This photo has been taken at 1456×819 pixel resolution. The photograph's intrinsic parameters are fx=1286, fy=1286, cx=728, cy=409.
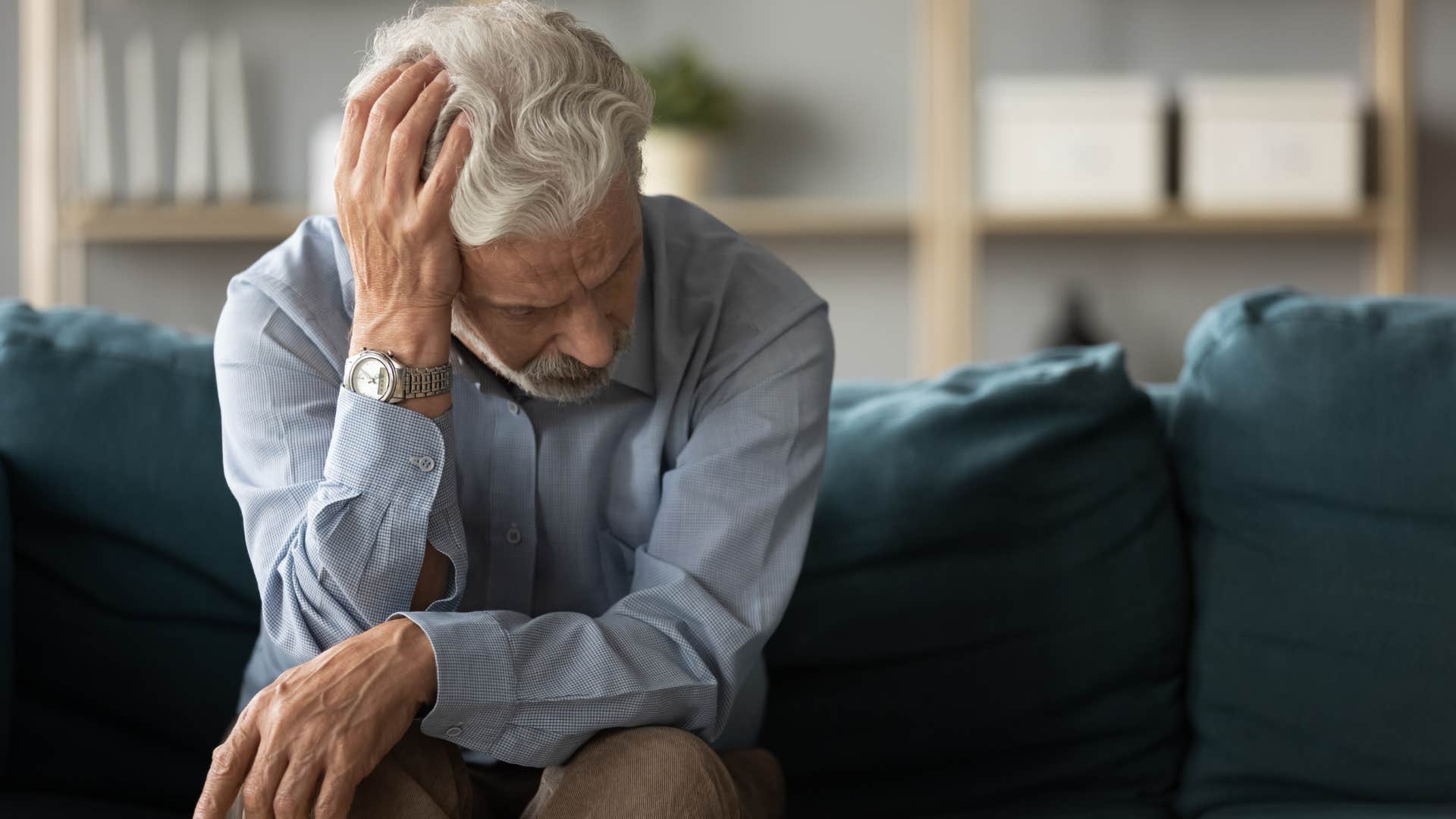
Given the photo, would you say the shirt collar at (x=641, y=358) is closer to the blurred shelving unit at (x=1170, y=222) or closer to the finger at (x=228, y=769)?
the finger at (x=228, y=769)

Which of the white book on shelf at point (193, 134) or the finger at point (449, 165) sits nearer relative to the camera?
the finger at point (449, 165)

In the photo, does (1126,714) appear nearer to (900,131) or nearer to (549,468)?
(549,468)

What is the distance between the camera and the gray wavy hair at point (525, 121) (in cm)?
96

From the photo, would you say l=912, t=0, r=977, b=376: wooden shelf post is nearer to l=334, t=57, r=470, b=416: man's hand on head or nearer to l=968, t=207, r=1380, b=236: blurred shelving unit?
l=968, t=207, r=1380, b=236: blurred shelving unit

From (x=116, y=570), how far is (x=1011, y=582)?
931 millimetres

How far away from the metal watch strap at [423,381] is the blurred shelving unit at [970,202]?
2005 mm

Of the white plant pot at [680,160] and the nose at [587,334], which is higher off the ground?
the white plant pot at [680,160]

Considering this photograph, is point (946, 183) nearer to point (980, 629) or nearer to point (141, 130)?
point (980, 629)

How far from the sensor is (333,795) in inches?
34.9

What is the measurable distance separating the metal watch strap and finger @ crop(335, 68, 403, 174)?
165 millimetres

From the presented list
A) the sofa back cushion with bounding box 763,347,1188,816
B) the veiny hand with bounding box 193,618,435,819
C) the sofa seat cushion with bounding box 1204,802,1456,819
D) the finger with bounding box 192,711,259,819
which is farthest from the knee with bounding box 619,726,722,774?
the sofa seat cushion with bounding box 1204,802,1456,819

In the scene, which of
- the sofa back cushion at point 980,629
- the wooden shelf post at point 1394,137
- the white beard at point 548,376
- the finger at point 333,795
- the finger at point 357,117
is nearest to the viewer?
the finger at point 333,795

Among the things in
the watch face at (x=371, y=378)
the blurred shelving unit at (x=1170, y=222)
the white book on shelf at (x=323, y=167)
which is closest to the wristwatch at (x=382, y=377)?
the watch face at (x=371, y=378)

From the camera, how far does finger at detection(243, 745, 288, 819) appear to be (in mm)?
892
